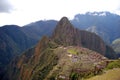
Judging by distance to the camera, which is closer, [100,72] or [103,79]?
[103,79]

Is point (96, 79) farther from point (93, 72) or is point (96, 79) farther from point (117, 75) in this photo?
point (93, 72)

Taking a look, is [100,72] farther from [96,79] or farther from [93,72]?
[96,79]

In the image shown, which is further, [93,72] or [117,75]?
[93,72]

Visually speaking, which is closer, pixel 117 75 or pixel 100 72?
pixel 117 75

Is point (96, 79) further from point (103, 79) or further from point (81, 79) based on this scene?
point (81, 79)

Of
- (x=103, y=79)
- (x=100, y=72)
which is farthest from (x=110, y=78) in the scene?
(x=100, y=72)

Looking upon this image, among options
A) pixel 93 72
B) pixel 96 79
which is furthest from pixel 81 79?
pixel 96 79

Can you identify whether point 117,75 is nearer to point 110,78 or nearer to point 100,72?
point 110,78

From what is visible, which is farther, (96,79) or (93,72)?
(93,72)
